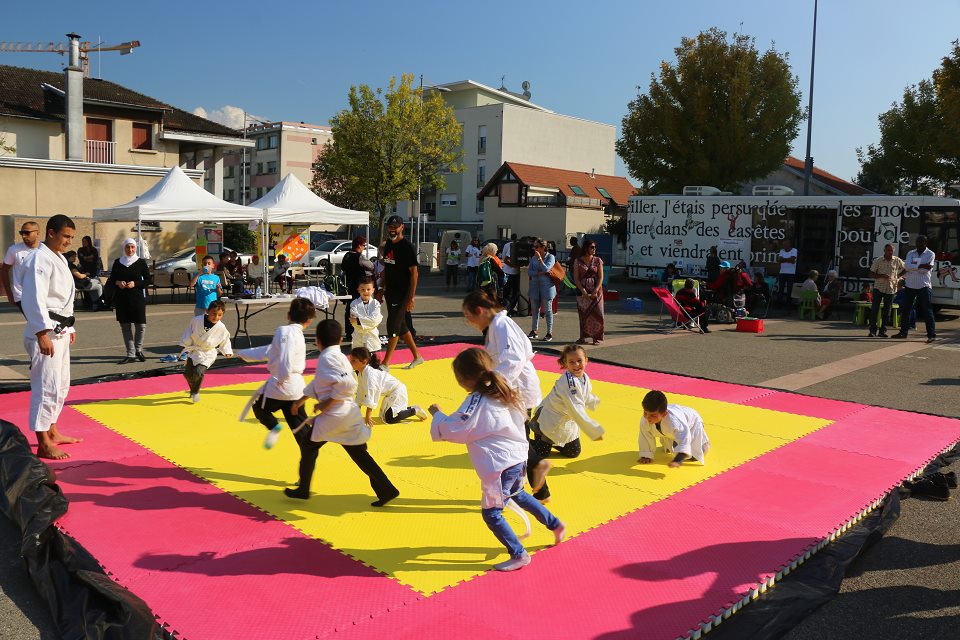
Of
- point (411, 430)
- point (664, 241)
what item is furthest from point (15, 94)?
point (411, 430)

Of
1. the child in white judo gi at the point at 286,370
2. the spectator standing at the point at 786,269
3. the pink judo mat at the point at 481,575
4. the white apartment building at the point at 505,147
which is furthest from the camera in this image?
the white apartment building at the point at 505,147

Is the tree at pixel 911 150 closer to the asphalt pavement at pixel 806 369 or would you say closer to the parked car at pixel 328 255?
the asphalt pavement at pixel 806 369

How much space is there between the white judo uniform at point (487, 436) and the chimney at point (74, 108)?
2737 cm

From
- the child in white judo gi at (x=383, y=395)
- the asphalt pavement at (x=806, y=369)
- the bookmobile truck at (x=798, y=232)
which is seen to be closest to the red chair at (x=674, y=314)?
the asphalt pavement at (x=806, y=369)

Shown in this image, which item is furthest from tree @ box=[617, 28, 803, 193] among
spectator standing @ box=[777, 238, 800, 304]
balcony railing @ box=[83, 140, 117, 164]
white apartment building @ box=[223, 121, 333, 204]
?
white apartment building @ box=[223, 121, 333, 204]

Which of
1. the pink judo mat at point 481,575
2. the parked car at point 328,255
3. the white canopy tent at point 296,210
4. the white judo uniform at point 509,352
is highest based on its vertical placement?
the white canopy tent at point 296,210

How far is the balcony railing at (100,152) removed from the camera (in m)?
30.0

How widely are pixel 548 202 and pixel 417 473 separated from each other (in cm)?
3535

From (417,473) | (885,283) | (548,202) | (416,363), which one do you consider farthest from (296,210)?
(548,202)

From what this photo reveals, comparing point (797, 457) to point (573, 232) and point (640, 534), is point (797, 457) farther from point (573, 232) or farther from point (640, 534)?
point (573, 232)

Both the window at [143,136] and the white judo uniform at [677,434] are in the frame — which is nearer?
the white judo uniform at [677,434]

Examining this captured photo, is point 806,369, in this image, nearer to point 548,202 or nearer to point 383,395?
point 383,395

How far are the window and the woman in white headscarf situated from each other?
22.8 metres

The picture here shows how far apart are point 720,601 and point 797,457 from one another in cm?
316
